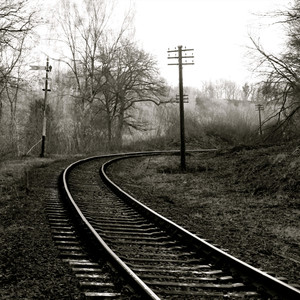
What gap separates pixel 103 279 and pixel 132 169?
16880 mm

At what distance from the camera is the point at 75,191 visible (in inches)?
501

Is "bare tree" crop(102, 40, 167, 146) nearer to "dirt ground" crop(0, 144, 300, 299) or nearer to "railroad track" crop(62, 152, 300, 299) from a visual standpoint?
"dirt ground" crop(0, 144, 300, 299)

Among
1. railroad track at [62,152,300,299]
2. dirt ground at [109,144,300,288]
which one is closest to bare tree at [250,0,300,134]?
dirt ground at [109,144,300,288]

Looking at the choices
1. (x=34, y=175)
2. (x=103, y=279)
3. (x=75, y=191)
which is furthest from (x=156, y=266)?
(x=34, y=175)

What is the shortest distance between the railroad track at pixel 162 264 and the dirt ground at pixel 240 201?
569mm

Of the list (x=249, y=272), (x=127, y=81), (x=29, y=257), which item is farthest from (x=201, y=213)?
(x=127, y=81)

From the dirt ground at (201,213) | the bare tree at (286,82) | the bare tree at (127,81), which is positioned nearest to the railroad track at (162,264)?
the dirt ground at (201,213)

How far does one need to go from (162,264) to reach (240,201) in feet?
24.1

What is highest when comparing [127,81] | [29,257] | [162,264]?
[127,81]

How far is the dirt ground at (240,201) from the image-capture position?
716 cm

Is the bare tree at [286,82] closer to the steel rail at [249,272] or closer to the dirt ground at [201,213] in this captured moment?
the dirt ground at [201,213]

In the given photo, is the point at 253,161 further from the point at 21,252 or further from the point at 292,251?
the point at 21,252

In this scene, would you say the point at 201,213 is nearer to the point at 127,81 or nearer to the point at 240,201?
the point at 240,201

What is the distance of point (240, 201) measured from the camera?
12789mm
